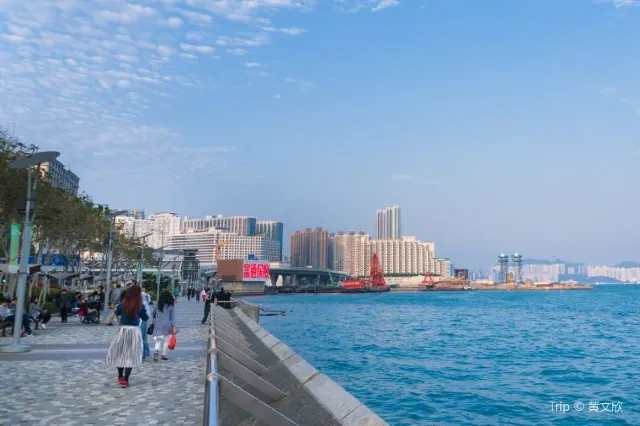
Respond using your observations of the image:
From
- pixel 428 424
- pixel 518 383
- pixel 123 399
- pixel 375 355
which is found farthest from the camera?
pixel 375 355

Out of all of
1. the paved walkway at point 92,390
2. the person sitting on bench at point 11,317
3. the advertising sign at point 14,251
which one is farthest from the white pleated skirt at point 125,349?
the person sitting on bench at point 11,317

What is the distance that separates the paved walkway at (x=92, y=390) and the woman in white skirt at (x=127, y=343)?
457 millimetres

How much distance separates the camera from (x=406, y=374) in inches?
950

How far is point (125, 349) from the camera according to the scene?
36.6 feet

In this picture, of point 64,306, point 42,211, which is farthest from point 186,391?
point 42,211

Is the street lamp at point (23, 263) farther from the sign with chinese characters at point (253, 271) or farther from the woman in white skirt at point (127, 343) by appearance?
the sign with chinese characters at point (253, 271)

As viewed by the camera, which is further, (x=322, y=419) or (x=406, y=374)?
(x=406, y=374)

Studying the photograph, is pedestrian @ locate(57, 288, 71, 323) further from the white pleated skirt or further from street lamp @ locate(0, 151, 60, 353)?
the white pleated skirt

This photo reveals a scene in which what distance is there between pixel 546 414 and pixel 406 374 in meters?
8.08

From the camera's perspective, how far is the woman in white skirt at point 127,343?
11.2 m

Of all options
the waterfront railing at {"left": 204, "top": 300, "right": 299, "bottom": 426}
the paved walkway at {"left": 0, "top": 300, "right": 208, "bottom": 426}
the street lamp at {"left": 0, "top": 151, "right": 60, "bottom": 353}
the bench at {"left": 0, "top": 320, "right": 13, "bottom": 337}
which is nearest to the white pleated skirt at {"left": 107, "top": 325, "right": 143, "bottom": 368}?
the paved walkway at {"left": 0, "top": 300, "right": 208, "bottom": 426}

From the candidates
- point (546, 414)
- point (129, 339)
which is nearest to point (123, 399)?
point (129, 339)

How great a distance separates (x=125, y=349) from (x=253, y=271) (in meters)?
181

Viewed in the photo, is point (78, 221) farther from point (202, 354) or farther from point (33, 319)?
point (202, 354)
